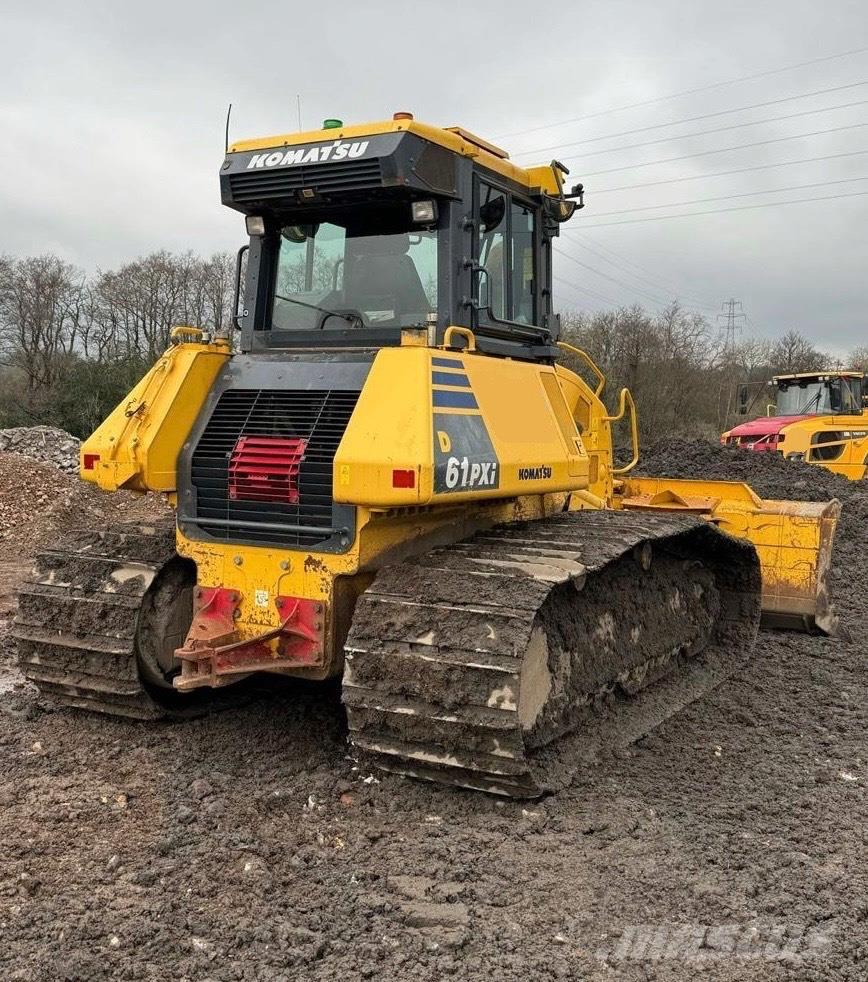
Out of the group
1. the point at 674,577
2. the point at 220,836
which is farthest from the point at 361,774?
the point at 674,577

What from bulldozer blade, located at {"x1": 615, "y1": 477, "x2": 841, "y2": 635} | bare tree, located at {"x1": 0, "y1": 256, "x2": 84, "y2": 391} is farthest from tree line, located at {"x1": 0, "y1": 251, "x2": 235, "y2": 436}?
bulldozer blade, located at {"x1": 615, "y1": 477, "x2": 841, "y2": 635}

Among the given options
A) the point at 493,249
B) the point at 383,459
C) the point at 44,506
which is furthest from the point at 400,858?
the point at 44,506

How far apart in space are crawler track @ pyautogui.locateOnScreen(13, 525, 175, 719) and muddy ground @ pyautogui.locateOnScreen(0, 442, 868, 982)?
0.21 m

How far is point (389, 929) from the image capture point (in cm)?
318

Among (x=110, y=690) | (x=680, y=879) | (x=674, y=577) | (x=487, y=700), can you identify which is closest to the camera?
Result: (x=680, y=879)

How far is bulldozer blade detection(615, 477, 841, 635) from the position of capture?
6.98 m

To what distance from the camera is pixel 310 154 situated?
4719 mm

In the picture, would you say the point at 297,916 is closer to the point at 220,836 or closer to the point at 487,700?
the point at 220,836

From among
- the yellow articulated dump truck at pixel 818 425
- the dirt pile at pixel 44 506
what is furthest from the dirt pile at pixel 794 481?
the dirt pile at pixel 44 506

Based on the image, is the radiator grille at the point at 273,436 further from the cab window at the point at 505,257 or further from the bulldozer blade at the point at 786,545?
the bulldozer blade at the point at 786,545

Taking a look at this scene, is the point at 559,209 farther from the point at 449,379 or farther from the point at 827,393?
the point at 827,393

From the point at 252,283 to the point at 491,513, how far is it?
1.78 m

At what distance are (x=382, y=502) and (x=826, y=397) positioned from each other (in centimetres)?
1645

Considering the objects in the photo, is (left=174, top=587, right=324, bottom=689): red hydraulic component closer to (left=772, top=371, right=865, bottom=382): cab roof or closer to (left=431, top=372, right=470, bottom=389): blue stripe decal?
(left=431, top=372, right=470, bottom=389): blue stripe decal
